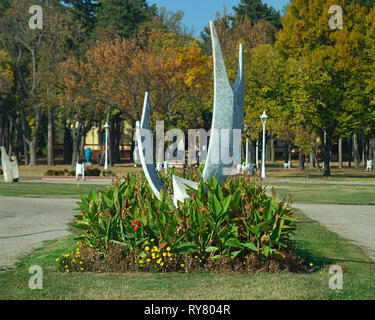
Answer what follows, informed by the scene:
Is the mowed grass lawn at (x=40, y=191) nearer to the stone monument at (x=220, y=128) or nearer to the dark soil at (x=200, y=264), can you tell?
the stone monument at (x=220, y=128)

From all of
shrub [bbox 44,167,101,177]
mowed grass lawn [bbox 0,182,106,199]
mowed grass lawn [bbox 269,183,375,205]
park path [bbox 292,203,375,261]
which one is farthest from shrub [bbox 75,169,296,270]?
shrub [bbox 44,167,101,177]

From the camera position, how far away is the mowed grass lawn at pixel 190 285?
7.36 meters

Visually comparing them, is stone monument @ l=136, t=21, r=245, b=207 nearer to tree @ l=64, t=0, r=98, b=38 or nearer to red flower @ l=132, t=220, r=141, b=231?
red flower @ l=132, t=220, r=141, b=231

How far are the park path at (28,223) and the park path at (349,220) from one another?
21.9 feet

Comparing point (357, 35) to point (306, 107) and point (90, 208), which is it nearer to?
point (306, 107)

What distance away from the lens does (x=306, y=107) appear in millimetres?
40344

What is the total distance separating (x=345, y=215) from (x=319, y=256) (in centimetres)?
801

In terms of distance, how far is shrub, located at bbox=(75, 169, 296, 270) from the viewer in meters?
8.89

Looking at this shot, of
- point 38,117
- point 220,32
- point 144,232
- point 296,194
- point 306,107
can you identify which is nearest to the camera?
point 144,232

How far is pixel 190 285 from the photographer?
785 centimetres

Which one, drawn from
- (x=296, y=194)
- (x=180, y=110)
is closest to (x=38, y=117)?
(x=180, y=110)

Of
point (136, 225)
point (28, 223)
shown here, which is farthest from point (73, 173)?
point (136, 225)

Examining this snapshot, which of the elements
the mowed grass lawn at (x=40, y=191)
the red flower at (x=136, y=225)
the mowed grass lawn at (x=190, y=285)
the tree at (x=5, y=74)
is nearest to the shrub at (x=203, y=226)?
the red flower at (x=136, y=225)

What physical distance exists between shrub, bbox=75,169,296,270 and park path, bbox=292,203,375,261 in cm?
289
